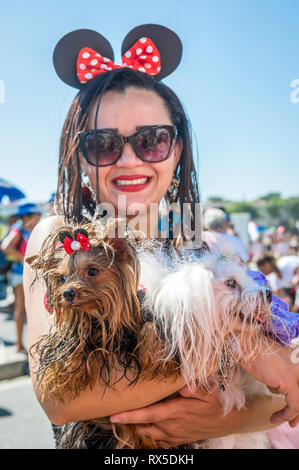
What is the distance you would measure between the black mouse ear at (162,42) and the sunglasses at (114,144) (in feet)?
1.59

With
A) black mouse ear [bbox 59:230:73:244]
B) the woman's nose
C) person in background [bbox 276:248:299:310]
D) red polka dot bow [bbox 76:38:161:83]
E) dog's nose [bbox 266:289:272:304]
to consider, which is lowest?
person in background [bbox 276:248:299:310]

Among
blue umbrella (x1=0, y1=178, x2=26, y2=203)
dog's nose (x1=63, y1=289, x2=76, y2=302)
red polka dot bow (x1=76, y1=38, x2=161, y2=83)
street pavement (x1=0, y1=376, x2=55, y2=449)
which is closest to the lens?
dog's nose (x1=63, y1=289, x2=76, y2=302)

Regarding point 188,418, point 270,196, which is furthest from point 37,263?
point 270,196

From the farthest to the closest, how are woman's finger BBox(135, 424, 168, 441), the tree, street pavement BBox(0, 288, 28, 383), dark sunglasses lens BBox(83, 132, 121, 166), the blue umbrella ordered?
the tree
the blue umbrella
street pavement BBox(0, 288, 28, 383)
dark sunglasses lens BBox(83, 132, 121, 166)
woman's finger BBox(135, 424, 168, 441)

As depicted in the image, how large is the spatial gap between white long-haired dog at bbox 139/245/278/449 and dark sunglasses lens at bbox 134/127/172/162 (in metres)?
0.60

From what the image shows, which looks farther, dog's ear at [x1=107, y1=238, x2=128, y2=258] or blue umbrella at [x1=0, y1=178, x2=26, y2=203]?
blue umbrella at [x1=0, y1=178, x2=26, y2=203]

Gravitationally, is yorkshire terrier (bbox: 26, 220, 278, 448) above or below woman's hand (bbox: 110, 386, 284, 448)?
above

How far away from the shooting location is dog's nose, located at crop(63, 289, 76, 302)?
149 cm

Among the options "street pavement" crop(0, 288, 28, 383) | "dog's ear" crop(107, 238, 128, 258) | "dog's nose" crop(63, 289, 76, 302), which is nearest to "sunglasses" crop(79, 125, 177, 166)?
"dog's ear" crop(107, 238, 128, 258)

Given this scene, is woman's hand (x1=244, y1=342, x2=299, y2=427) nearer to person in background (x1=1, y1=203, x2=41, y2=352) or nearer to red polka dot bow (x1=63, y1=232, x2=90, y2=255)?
red polka dot bow (x1=63, y1=232, x2=90, y2=255)

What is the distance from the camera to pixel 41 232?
72.6 inches

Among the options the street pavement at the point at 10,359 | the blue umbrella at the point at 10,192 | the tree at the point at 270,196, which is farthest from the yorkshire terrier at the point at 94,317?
the tree at the point at 270,196

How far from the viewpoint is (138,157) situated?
2002 millimetres
